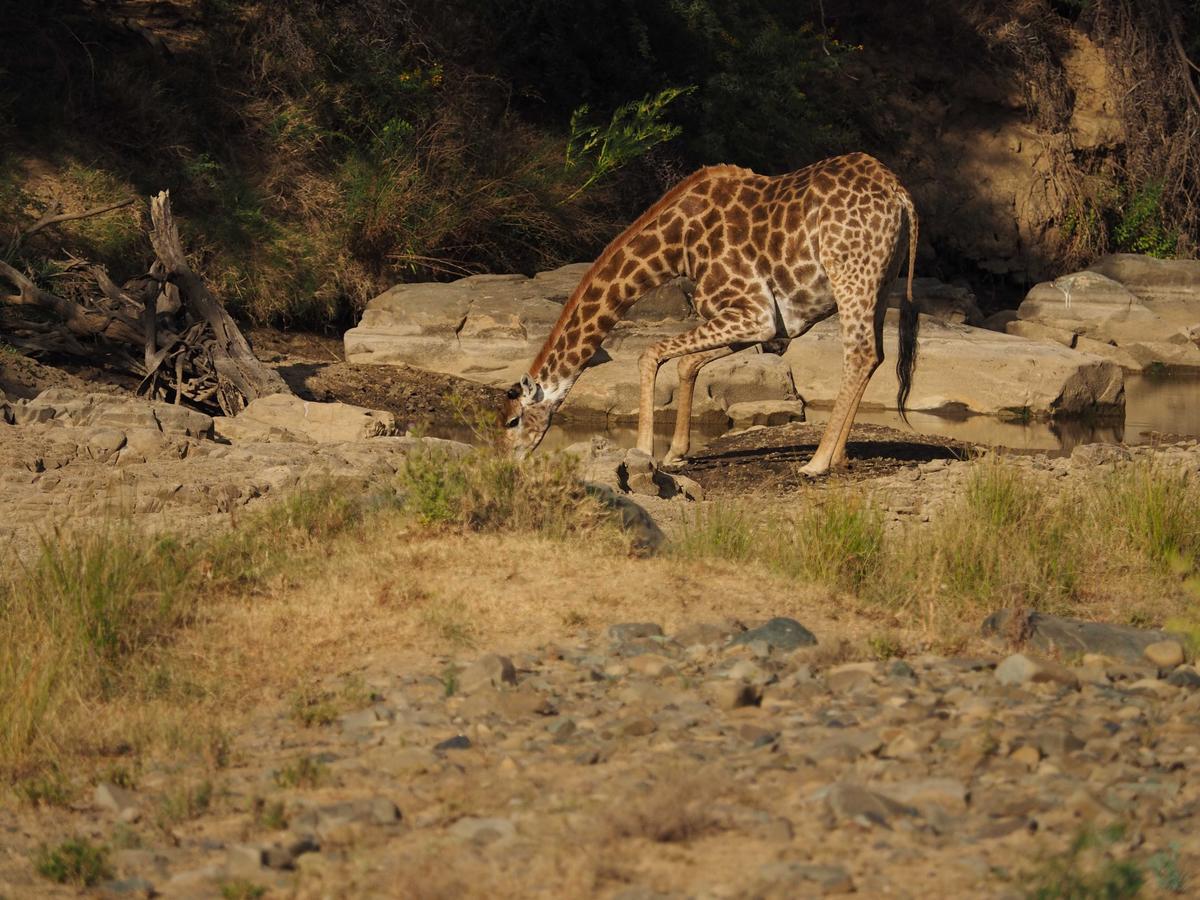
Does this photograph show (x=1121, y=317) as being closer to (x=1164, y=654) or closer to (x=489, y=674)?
(x=1164, y=654)

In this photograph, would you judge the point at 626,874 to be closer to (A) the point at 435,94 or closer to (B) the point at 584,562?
(B) the point at 584,562

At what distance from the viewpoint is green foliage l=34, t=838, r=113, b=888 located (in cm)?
432

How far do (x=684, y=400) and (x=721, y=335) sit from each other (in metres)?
0.81

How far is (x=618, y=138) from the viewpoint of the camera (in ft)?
63.6

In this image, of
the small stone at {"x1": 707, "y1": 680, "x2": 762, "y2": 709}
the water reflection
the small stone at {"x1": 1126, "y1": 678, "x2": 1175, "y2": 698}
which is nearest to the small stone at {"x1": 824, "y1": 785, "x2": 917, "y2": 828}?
the small stone at {"x1": 707, "y1": 680, "x2": 762, "y2": 709}

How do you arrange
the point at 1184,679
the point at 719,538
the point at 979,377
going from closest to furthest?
the point at 1184,679 < the point at 719,538 < the point at 979,377

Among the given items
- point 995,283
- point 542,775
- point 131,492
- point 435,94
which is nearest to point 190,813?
point 542,775

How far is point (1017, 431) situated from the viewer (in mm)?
14977

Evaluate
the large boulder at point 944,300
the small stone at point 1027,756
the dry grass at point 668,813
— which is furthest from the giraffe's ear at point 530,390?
the large boulder at point 944,300

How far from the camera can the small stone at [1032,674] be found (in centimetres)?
571

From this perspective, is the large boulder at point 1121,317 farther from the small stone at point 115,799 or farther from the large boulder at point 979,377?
the small stone at point 115,799

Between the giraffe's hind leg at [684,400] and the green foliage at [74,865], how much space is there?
26.5 ft

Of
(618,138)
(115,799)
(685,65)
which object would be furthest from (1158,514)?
(685,65)

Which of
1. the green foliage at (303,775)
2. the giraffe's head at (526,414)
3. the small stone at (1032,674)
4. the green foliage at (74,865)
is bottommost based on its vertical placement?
the giraffe's head at (526,414)
